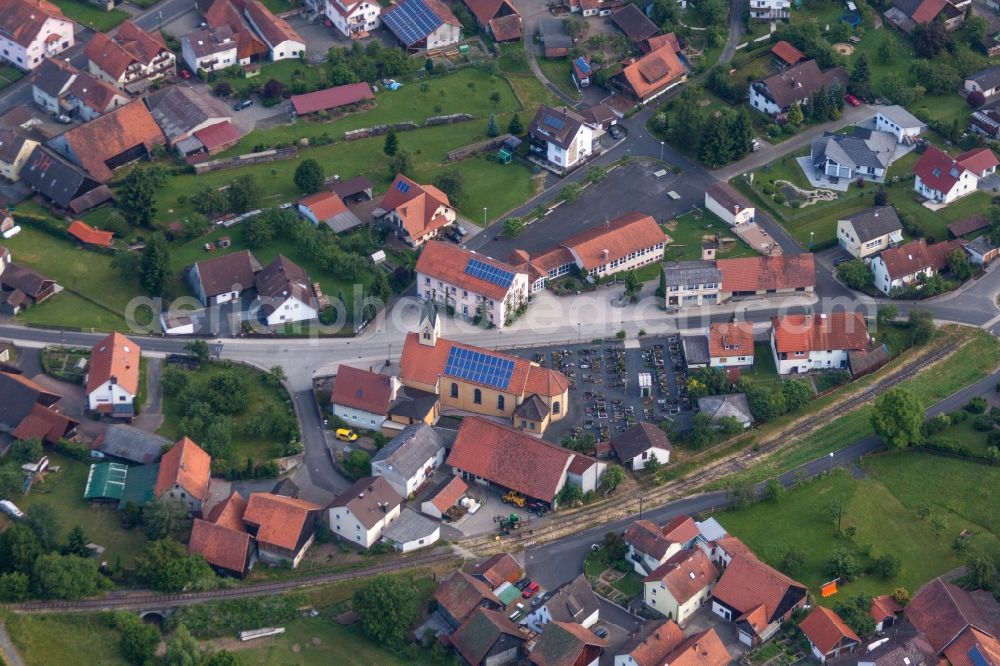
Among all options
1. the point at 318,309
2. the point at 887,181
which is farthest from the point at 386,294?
the point at 887,181

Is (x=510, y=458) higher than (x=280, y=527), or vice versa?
(x=280, y=527)

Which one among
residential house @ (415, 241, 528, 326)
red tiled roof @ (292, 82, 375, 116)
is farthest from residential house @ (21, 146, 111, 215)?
residential house @ (415, 241, 528, 326)

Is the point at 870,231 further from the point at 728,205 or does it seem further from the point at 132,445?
the point at 132,445

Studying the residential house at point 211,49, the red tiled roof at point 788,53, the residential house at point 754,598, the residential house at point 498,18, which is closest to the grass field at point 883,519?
the residential house at point 754,598

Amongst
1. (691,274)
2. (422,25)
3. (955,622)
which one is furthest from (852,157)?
(955,622)

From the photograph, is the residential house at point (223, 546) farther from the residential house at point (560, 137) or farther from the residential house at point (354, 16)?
the residential house at point (354, 16)

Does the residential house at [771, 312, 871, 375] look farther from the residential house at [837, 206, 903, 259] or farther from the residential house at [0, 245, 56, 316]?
the residential house at [0, 245, 56, 316]
